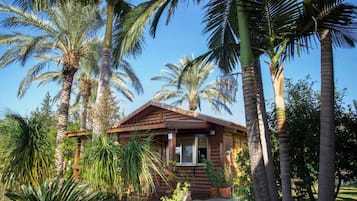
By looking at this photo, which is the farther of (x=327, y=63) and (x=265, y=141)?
(x=265, y=141)

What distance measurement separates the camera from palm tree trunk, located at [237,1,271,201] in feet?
15.1

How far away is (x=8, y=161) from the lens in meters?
6.32

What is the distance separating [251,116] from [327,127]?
120 cm

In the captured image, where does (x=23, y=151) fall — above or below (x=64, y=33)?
below

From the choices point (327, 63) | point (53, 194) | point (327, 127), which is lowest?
point (53, 194)

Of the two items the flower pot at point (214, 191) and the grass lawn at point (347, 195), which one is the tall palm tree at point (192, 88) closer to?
the flower pot at point (214, 191)

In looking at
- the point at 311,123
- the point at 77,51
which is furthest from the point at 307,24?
the point at 77,51

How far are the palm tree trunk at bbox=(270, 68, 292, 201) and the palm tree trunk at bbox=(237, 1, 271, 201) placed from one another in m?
0.59

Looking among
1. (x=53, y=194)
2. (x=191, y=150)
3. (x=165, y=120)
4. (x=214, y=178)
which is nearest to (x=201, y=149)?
(x=191, y=150)

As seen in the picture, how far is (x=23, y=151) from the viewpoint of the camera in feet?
21.1

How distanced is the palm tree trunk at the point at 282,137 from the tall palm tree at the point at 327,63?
0.63 metres

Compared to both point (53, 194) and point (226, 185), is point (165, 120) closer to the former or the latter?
point (226, 185)

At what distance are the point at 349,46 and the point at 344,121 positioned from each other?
199cm

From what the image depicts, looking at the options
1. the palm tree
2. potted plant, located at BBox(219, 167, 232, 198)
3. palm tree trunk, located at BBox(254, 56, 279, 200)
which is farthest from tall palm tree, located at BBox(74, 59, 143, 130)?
palm tree trunk, located at BBox(254, 56, 279, 200)
